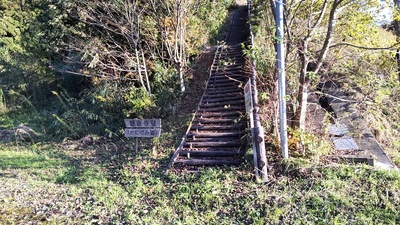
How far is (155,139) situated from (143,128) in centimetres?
113

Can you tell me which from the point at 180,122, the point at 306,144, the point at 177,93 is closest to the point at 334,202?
the point at 306,144

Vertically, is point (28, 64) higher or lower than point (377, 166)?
higher

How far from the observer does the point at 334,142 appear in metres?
6.67

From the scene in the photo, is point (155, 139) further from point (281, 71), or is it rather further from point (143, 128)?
point (281, 71)

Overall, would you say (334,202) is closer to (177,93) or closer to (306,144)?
(306,144)

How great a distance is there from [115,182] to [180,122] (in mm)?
3617

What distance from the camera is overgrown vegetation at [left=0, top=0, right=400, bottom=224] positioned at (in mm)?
5082

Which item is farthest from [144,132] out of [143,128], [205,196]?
[205,196]

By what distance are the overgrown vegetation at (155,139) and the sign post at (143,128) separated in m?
0.68

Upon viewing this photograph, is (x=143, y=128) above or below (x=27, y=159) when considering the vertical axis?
above

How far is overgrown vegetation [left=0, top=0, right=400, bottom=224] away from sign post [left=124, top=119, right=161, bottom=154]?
26.8 inches

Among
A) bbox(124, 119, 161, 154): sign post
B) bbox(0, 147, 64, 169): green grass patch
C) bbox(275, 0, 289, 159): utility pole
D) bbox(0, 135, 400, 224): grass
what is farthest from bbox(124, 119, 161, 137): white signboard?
bbox(275, 0, 289, 159): utility pole

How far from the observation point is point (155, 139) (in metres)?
8.56

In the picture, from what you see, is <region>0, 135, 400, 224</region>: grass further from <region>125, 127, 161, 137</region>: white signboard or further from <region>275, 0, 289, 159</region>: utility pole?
<region>125, 127, 161, 137</region>: white signboard
